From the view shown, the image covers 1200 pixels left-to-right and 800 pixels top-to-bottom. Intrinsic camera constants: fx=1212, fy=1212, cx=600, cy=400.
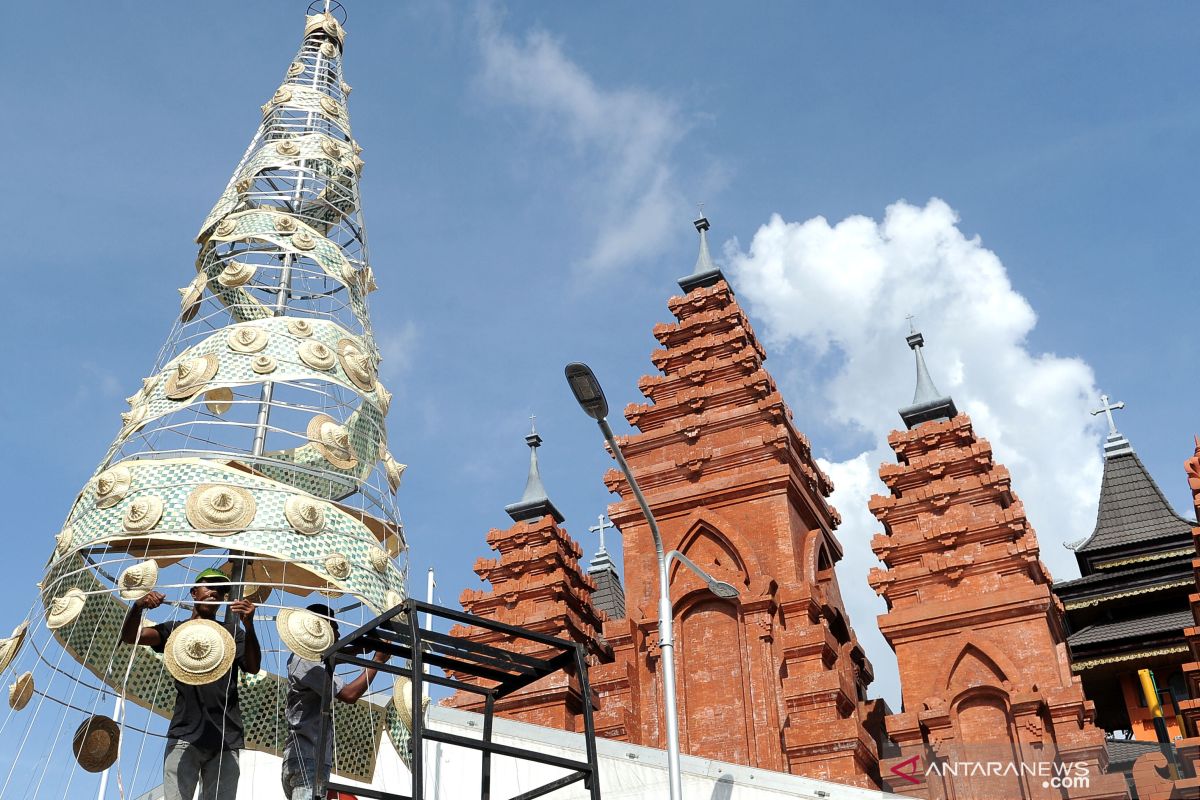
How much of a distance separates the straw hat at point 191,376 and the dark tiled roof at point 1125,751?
14.1m

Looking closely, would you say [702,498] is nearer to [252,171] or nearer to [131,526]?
[252,171]

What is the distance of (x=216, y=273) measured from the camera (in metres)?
16.8

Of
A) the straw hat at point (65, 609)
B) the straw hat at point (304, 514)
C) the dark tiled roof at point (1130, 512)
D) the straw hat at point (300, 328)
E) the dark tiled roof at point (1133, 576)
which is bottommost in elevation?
the straw hat at point (65, 609)

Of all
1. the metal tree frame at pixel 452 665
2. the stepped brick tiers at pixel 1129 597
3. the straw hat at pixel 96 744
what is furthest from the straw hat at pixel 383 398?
the stepped brick tiers at pixel 1129 597

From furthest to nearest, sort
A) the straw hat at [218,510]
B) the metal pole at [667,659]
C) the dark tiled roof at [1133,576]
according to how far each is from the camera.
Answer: the dark tiled roof at [1133,576]
the metal pole at [667,659]
the straw hat at [218,510]

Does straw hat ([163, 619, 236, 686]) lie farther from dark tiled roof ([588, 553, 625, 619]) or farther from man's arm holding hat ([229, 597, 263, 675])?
dark tiled roof ([588, 553, 625, 619])

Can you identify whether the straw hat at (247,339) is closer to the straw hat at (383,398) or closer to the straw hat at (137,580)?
the straw hat at (383,398)

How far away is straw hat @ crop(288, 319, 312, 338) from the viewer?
1514 cm

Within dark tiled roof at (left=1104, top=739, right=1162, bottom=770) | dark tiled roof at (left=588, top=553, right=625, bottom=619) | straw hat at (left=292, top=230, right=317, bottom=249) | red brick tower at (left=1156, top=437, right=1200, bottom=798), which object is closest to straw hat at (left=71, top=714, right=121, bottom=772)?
straw hat at (left=292, top=230, right=317, bottom=249)

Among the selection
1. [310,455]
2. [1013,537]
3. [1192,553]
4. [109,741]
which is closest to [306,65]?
[310,455]

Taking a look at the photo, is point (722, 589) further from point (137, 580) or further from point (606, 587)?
point (606, 587)

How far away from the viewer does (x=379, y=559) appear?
528 inches

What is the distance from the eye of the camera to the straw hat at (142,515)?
40.8 ft

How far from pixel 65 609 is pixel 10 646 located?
3.32 ft
